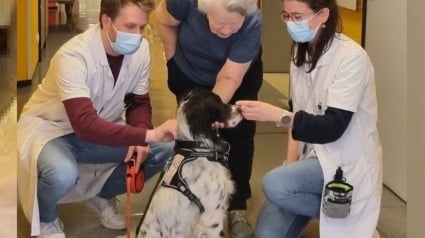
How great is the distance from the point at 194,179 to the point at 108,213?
0.75 metres

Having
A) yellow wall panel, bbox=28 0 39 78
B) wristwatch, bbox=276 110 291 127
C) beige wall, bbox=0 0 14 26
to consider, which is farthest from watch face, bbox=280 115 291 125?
yellow wall panel, bbox=28 0 39 78

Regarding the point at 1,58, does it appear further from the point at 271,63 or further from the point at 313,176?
the point at 271,63

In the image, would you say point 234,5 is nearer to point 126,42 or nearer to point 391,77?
point 126,42

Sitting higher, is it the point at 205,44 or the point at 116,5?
the point at 116,5

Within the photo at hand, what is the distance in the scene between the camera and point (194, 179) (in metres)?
2.68

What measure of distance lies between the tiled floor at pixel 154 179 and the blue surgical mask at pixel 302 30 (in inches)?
39.5

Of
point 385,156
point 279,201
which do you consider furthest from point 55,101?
point 385,156

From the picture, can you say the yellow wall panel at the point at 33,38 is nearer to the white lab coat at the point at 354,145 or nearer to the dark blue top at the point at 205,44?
the dark blue top at the point at 205,44

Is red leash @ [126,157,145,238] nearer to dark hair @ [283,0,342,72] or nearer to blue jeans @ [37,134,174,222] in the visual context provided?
blue jeans @ [37,134,174,222]

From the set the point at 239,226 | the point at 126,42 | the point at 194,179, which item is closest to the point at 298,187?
the point at 194,179

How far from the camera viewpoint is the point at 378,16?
387cm

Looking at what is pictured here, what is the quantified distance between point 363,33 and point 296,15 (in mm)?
1502

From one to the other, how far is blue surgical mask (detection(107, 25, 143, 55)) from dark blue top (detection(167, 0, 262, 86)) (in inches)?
12.8

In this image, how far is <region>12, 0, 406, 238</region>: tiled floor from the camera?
328cm
